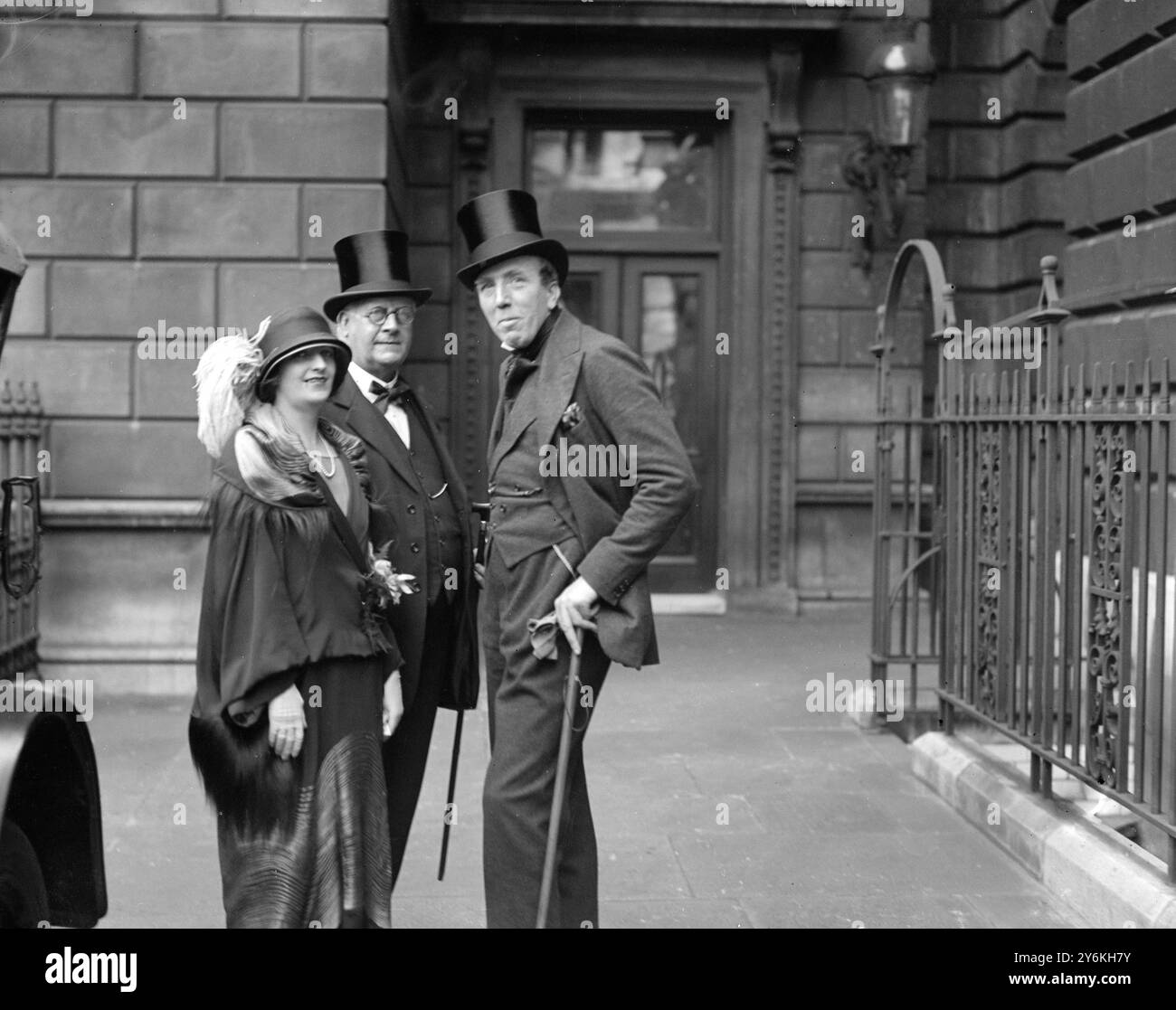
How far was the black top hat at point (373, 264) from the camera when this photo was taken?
470cm

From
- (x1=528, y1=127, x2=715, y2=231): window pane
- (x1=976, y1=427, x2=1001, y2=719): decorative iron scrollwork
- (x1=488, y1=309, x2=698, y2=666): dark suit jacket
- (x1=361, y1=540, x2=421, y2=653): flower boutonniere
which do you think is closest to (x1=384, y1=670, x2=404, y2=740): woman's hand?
(x1=361, y1=540, x2=421, y2=653): flower boutonniere

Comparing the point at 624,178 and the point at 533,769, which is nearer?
the point at 533,769

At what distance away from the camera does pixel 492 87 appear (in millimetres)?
12078

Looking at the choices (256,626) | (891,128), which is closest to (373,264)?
(256,626)

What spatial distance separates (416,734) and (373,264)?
147 centimetres

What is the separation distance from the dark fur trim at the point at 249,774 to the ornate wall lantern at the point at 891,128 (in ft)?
28.8

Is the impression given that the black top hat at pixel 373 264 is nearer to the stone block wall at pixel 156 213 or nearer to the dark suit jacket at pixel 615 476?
the dark suit jacket at pixel 615 476

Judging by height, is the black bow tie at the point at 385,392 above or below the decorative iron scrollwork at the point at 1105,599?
above

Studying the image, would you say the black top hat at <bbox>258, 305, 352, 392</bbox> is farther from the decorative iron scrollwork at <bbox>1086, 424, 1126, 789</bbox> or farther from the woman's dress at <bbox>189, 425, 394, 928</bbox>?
the decorative iron scrollwork at <bbox>1086, 424, 1126, 789</bbox>

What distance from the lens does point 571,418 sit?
413 cm

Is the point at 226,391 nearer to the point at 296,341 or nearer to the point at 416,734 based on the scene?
the point at 296,341

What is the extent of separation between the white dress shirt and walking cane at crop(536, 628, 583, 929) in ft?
3.57

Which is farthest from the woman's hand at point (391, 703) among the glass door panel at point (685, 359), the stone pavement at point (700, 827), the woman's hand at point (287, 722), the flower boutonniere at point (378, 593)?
the glass door panel at point (685, 359)

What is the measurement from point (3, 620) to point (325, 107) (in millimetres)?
3622
